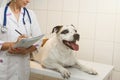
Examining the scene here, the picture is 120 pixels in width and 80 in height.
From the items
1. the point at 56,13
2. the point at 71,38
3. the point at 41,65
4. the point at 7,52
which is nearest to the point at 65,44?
the point at 71,38

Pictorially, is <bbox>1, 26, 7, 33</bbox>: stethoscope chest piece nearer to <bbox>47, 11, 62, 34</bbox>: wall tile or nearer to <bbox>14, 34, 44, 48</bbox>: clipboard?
<bbox>14, 34, 44, 48</bbox>: clipboard

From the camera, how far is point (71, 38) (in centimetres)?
144

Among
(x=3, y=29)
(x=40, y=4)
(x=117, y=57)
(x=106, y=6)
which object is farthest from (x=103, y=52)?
(x=3, y=29)

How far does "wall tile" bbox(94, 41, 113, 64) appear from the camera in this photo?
1852 mm

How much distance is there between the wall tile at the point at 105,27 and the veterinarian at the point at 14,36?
2.45 ft

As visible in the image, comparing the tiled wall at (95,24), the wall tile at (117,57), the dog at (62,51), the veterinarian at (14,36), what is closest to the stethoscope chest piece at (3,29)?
the veterinarian at (14,36)

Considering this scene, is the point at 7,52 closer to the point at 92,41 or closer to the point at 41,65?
the point at 41,65

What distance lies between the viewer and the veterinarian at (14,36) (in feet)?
4.07

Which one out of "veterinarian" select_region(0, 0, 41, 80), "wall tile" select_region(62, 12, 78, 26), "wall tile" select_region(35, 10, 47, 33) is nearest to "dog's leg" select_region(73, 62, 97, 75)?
"veterinarian" select_region(0, 0, 41, 80)

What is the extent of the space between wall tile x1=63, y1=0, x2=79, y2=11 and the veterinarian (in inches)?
28.3

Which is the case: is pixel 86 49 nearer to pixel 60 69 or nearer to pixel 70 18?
pixel 70 18

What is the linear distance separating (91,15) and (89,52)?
38 cm

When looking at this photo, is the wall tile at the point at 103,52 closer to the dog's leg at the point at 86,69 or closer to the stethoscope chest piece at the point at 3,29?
the dog's leg at the point at 86,69

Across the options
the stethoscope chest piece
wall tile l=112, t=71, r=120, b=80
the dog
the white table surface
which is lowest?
wall tile l=112, t=71, r=120, b=80
